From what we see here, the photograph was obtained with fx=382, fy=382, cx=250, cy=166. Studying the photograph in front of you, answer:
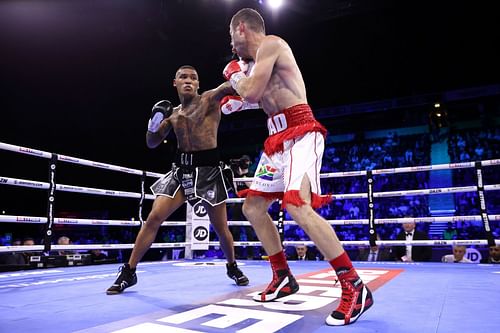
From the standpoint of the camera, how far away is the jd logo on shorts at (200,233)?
4645mm

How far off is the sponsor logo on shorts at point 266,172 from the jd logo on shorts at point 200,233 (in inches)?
117

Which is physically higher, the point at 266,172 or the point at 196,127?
the point at 196,127

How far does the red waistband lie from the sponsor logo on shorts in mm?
85

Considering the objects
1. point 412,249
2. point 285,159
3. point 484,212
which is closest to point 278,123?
point 285,159

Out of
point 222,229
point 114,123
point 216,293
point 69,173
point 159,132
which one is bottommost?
point 216,293

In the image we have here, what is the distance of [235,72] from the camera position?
1.76 meters

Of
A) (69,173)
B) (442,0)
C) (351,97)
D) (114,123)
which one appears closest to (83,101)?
(114,123)

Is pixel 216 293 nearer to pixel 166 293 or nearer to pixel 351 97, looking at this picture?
pixel 166 293

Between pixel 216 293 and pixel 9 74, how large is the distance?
818cm

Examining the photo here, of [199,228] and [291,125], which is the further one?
[199,228]

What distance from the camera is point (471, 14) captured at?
6957 millimetres

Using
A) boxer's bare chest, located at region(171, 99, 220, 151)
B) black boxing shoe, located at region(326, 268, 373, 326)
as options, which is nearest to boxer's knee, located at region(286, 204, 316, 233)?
black boxing shoe, located at region(326, 268, 373, 326)

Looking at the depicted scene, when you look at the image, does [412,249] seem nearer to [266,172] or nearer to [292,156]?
[266,172]

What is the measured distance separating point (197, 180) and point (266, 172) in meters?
0.72
